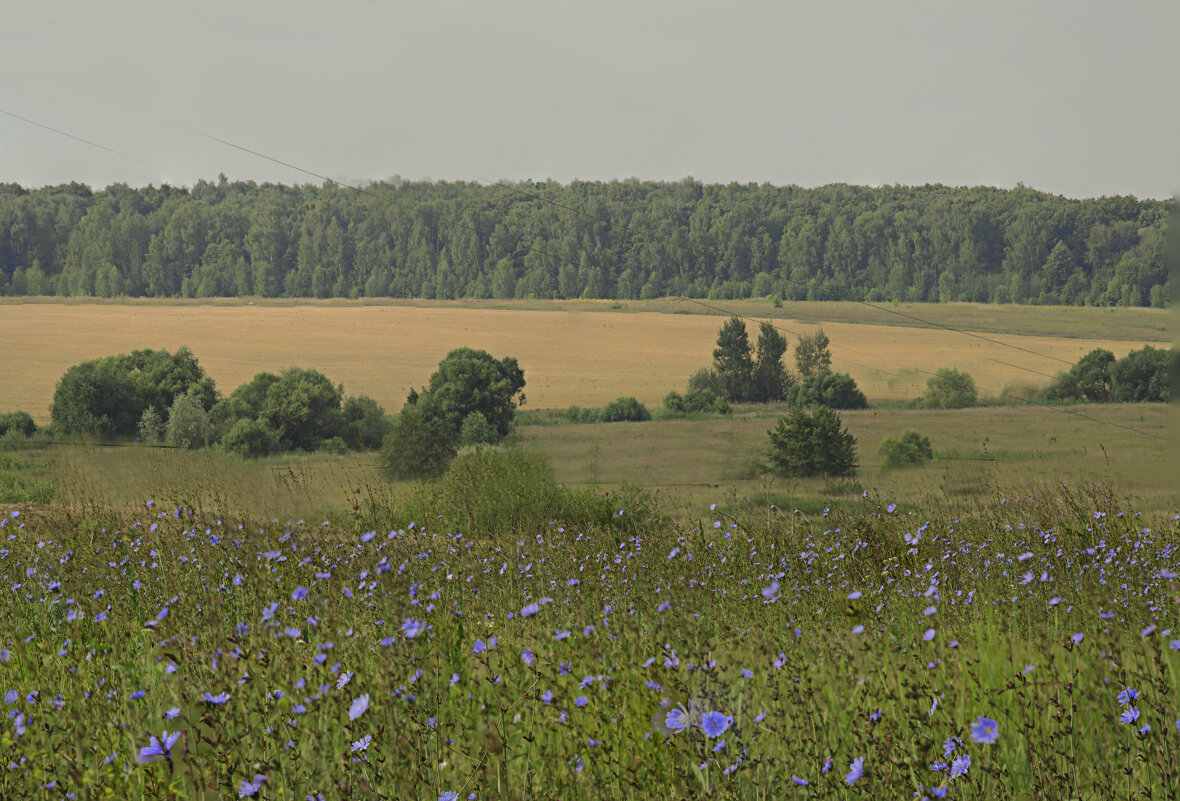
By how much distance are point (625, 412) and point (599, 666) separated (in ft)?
26.1

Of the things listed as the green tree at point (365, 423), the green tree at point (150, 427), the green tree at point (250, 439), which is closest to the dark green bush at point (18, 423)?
the green tree at point (150, 427)

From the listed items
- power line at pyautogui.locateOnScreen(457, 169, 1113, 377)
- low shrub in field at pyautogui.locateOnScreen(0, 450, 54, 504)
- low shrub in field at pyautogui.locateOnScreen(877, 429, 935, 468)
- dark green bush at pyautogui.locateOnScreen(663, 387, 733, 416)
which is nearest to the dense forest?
power line at pyautogui.locateOnScreen(457, 169, 1113, 377)

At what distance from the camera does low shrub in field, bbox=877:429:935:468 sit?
10.9 m

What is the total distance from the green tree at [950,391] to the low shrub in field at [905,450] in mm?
497

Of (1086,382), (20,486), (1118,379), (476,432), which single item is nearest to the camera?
(1118,379)

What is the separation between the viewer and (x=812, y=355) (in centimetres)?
1127

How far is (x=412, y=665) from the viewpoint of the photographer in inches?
112

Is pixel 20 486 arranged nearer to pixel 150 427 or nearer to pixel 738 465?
pixel 150 427

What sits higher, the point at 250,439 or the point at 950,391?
the point at 950,391

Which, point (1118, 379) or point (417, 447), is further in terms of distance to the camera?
point (417, 447)

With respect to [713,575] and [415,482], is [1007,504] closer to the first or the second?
[713,575]

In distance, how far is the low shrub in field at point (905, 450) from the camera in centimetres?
1095

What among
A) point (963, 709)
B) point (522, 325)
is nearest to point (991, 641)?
point (963, 709)

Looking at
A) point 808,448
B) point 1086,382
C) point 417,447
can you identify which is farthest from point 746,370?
point 417,447
